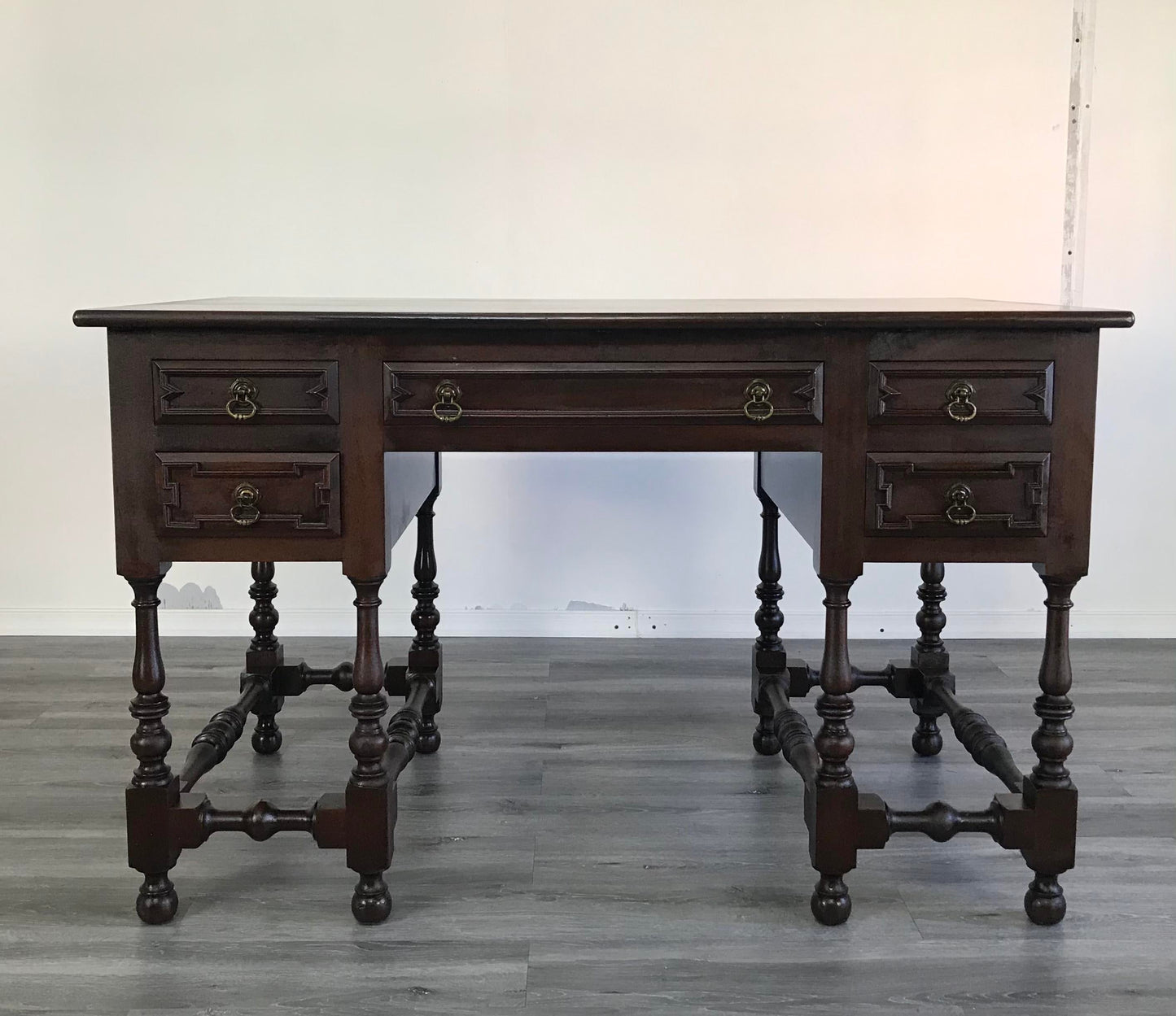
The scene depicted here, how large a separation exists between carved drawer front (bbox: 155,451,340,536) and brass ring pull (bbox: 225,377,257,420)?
0.07 meters

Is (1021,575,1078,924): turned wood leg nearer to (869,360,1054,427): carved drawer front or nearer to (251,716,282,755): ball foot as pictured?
(869,360,1054,427): carved drawer front

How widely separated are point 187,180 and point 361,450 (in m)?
2.04

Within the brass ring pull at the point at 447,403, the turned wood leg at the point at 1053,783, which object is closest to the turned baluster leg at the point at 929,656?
the turned wood leg at the point at 1053,783

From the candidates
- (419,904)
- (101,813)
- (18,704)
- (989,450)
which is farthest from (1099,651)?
(18,704)

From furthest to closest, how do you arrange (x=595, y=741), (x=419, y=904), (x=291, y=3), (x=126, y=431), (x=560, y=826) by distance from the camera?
1. (x=291, y=3)
2. (x=595, y=741)
3. (x=560, y=826)
4. (x=419, y=904)
5. (x=126, y=431)

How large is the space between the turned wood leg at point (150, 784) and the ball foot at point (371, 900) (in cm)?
31

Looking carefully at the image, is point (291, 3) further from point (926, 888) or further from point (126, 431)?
point (926, 888)

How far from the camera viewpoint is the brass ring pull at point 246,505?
6.19 ft

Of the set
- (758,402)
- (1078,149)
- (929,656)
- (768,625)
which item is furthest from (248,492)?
(1078,149)

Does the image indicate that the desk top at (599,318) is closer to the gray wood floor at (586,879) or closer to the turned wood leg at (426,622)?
the turned wood leg at (426,622)

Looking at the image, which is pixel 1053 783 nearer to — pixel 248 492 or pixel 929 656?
pixel 929 656

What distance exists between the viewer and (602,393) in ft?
6.25

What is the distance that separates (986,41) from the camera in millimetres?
3459

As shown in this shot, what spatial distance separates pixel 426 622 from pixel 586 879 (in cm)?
81
